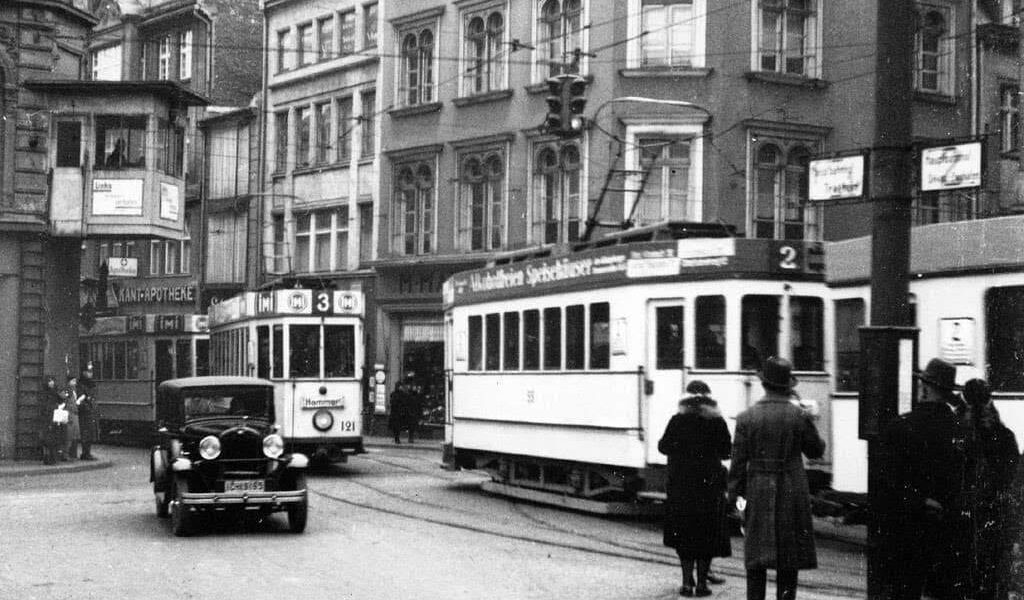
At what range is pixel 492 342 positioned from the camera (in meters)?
20.7

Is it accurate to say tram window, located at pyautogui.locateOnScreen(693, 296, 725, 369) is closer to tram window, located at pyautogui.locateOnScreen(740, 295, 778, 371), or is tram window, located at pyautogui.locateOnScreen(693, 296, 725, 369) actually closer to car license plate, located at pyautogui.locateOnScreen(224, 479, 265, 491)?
tram window, located at pyautogui.locateOnScreen(740, 295, 778, 371)

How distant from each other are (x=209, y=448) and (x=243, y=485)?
531mm

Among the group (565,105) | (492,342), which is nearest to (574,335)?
(492,342)

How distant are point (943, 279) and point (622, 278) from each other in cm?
436

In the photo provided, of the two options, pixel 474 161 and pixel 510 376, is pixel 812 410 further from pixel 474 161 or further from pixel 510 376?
pixel 474 161

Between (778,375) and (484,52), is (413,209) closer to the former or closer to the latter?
(484,52)

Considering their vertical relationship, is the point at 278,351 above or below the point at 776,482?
above

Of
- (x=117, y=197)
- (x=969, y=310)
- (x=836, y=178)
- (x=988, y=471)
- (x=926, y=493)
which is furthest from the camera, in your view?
(x=117, y=197)

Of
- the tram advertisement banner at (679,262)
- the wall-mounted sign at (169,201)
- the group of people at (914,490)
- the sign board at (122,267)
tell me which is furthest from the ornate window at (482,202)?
the group of people at (914,490)

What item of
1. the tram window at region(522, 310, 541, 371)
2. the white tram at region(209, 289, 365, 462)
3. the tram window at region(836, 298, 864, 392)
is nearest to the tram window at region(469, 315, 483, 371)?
the tram window at region(522, 310, 541, 371)

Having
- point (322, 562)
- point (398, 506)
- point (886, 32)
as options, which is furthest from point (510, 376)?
point (886, 32)

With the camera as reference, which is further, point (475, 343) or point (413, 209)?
point (413, 209)

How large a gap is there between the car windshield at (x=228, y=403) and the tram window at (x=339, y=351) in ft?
24.2

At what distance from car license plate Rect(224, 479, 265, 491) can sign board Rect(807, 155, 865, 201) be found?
7816 mm
